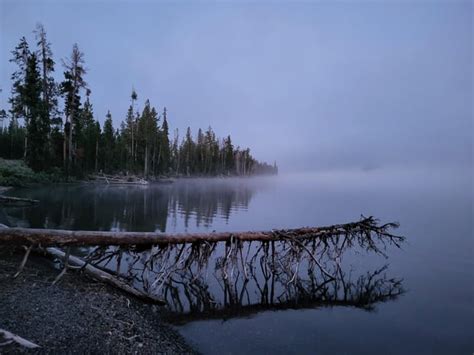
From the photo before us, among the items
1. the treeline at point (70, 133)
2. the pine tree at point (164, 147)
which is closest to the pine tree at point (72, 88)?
the treeline at point (70, 133)

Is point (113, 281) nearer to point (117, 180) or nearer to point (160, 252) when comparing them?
point (160, 252)

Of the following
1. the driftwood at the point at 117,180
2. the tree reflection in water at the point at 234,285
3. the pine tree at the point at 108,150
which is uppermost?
the pine tree at the point at 108,150

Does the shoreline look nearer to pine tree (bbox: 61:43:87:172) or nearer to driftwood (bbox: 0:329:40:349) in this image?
driftwood (bbox: 0:329:40:349)

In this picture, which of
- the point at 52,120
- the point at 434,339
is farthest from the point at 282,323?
the point at 52,120

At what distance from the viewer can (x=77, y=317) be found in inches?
235

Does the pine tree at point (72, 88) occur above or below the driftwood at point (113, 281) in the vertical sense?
above

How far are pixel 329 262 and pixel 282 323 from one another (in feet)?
27.0

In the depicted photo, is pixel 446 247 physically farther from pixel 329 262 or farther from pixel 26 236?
pixel 26 236

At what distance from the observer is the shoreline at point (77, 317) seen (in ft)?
16.8

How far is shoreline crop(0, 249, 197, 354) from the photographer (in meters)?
5.13

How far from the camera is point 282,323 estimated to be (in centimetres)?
836

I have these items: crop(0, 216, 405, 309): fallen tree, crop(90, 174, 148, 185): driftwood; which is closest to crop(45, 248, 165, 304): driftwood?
crop(0, 216, 405, 309): fallen tree

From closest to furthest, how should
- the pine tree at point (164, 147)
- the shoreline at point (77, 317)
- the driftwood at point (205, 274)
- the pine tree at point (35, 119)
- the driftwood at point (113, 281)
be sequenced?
the shoreline at point (77, 317)
the driftwood at point (113, 281)
the driftwood at point (205, 274)
the pine tree at point (35, 119)
the pine tree at point (164, 147)

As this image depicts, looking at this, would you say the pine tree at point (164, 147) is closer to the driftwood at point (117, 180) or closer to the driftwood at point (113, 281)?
the driftwood at point (117, 180)
